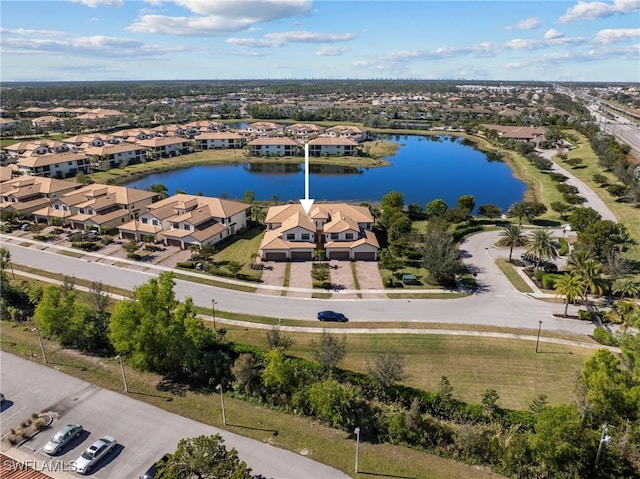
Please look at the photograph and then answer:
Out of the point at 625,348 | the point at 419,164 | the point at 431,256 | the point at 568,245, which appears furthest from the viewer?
the point at 419,164

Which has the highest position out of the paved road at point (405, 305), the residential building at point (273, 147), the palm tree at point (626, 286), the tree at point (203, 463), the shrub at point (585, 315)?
the residential building at point (273, 147)

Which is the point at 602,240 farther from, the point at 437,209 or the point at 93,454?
the point at 93,454

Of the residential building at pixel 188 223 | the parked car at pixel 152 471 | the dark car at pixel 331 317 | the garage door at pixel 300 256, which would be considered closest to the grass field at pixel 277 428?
the parked car at pixel 152 471

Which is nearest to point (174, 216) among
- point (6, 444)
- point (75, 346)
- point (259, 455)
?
point (75, 346)

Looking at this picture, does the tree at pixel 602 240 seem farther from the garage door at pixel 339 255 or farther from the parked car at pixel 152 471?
the parked car at pixel 152 471

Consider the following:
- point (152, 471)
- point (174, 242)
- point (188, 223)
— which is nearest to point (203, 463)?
point (152, 471)

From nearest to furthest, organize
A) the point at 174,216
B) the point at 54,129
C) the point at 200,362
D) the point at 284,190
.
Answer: the point at 200,362 < the point at 174,216 < the point at 284,190 < the point at 54,129

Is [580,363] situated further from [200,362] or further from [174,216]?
[174,216]
